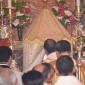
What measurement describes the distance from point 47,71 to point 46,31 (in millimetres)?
2410

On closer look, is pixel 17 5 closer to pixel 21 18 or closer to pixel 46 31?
pixel 21 18

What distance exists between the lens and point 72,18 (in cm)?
607

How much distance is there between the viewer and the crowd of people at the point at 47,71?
270 centimetres

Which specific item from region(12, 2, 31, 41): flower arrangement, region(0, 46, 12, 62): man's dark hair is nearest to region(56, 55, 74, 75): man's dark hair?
region(0, 46, 12, 62): man's dark hair

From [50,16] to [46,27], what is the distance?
0.59ft

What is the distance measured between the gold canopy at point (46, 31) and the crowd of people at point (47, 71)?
104 centimetres

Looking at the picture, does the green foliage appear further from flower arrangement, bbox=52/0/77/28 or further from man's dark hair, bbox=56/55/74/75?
man's dark hair, bbox=56/55/74/75

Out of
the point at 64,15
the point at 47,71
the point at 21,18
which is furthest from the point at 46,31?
the point at 47,71

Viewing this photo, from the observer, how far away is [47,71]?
3082mm

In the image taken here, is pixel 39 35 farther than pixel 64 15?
No

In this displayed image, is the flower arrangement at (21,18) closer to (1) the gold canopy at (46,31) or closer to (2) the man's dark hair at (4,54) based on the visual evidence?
(1) the gold canopy at (46,31)

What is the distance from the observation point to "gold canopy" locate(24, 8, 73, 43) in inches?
213

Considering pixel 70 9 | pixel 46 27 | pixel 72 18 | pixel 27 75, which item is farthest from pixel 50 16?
pixel 27 75

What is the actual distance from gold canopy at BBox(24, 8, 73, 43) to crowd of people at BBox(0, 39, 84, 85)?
1040mm
